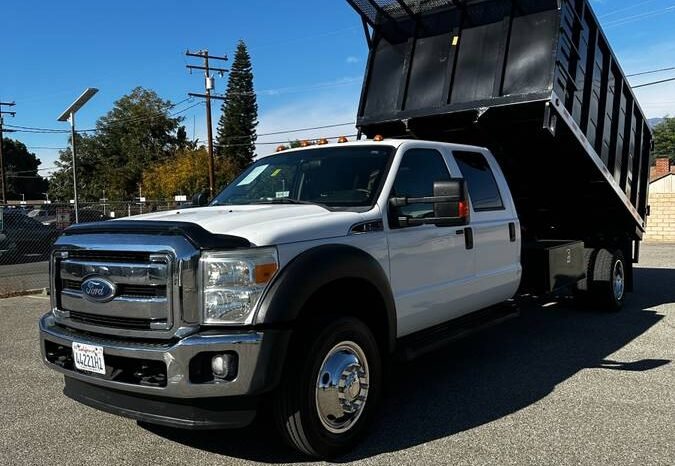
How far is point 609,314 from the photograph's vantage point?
26.5 feet

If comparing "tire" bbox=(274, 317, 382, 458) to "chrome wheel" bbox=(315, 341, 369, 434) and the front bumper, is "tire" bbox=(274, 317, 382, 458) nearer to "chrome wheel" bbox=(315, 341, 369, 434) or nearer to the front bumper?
"chrome wheel" bbox=(315, 341, 369, 434)

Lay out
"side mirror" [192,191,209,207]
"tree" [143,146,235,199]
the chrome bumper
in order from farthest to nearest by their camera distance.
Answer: "tree" [143,146,235,199] < "side mirror" [192,191,209,207] < the chrome bumper

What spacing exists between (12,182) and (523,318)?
344 feet

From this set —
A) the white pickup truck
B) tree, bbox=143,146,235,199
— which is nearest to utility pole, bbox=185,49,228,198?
tree, bbox=143,146,235,199

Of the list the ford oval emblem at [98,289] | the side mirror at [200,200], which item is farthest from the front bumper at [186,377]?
the side mirror at [200,200]

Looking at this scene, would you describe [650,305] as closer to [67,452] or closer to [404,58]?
[404,58]

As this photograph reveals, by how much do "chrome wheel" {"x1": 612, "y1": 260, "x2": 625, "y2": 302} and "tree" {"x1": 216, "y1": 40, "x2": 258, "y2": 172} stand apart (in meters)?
59.6

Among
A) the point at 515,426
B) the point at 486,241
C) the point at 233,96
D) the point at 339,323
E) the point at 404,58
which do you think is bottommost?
the point at 515,426

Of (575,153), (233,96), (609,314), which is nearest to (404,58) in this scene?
(575,153)

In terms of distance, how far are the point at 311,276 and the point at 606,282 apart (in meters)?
5.86

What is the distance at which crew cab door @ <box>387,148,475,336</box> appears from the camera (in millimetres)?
4207

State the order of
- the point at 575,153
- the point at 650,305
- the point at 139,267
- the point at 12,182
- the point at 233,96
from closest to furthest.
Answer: the point at 139,267
the point at 575,153
the point at 650,305
the point at 233,96
the point at 12,182

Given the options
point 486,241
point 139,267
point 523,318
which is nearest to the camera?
point 139,267

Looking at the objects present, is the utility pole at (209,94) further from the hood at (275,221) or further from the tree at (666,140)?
the tree at (666,140)
